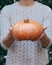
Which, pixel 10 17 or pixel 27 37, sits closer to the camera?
pixel 27 37

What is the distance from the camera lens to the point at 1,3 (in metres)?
4.37

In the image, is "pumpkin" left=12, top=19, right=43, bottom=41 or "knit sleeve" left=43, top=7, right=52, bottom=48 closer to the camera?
"pumpkin" left=12, top=19, right=43, bottom=41

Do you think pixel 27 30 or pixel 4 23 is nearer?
pixel 27 30

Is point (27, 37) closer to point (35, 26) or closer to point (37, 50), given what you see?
point (35, 26)

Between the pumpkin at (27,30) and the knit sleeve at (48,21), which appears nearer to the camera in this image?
the pumpkin at (27,30)

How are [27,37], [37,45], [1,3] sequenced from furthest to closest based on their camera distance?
[1,3] → [37,45] → [27,37]

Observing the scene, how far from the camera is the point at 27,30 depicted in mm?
2766

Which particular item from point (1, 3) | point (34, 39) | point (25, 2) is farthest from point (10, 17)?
point (1, 3)

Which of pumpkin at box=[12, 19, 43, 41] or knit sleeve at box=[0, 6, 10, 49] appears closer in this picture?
pumpkin at box=[12, 19, 43, 41]

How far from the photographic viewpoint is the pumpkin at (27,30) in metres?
2.77

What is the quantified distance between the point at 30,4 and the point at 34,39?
40cm

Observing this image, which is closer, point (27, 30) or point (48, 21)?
point (27, 30)

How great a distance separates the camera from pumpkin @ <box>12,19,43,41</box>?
2.77 meters

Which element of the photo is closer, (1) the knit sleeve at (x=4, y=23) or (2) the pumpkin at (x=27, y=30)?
(2) the pumpkin at (x=27, y=30)
